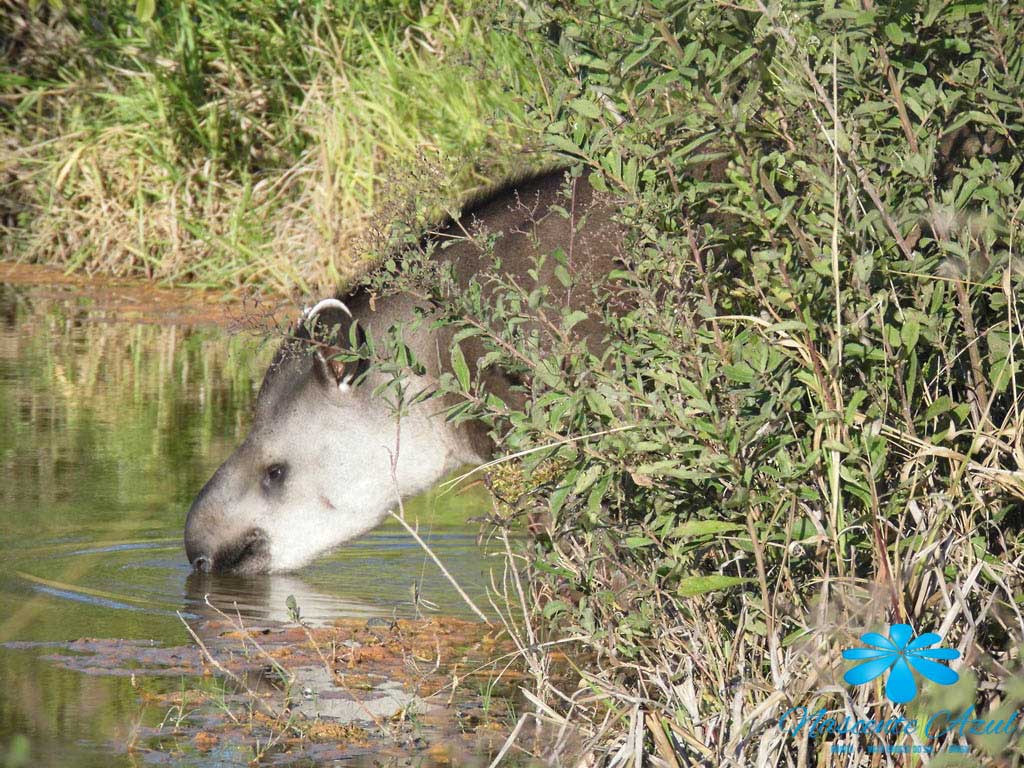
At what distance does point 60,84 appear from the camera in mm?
16297

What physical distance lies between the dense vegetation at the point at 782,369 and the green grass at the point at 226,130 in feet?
29.9

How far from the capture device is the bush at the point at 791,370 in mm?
3486

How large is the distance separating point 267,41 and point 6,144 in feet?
11.0

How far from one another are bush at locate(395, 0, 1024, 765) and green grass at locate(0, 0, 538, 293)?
30.0 feet

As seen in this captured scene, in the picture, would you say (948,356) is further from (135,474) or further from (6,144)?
(6,144)

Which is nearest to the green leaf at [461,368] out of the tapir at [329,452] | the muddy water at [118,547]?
the muddy water at [118,547]

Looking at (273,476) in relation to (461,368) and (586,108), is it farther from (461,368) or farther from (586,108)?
(586,108)

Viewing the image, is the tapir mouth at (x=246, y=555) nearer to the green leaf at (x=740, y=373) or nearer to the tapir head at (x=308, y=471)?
the tapir head at (x=308, y=471)

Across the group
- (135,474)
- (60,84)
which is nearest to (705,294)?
(135,474)

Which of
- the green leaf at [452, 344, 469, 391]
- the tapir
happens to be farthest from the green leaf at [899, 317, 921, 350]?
the tapir

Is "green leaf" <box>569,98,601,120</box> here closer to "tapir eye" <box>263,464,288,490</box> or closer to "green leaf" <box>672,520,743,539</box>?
"green leaf" <box>672,520,743,539</box>

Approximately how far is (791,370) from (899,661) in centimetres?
70

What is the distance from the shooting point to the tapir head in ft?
20.0

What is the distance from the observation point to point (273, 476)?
6.23 metres
